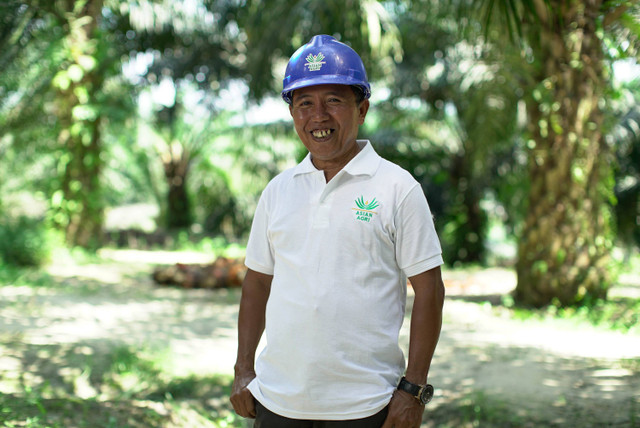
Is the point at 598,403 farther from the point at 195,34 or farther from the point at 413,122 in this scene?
the point at 195,34

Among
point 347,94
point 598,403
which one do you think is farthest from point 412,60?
point 347,94

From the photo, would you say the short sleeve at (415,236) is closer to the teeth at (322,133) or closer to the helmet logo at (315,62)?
the teeth at (322,133)

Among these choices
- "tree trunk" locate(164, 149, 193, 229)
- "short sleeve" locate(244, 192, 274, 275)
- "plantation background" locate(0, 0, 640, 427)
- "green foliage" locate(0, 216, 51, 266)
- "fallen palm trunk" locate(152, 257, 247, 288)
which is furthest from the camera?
"tree trunk" locate(164, 149, 193, 229)

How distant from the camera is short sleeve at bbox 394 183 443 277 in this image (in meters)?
1.89

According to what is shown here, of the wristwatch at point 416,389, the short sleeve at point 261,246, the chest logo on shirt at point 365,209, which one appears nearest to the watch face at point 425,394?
the wristwatch at point 416,389

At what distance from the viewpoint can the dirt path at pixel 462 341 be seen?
4.11 m

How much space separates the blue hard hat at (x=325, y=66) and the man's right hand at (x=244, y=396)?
0.96 metres

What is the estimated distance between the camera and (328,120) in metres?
2.02

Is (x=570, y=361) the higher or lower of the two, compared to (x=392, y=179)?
lower

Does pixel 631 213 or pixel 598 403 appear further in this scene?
pixel 631 213

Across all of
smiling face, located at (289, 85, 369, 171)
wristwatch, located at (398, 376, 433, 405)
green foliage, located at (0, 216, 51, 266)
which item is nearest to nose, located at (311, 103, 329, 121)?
smiling face, located at (289, 85, 369, 171)

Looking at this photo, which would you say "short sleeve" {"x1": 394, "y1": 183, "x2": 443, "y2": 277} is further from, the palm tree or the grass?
the palm tree

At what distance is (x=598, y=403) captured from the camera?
13.2ft

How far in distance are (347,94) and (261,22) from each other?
694 centimetres
